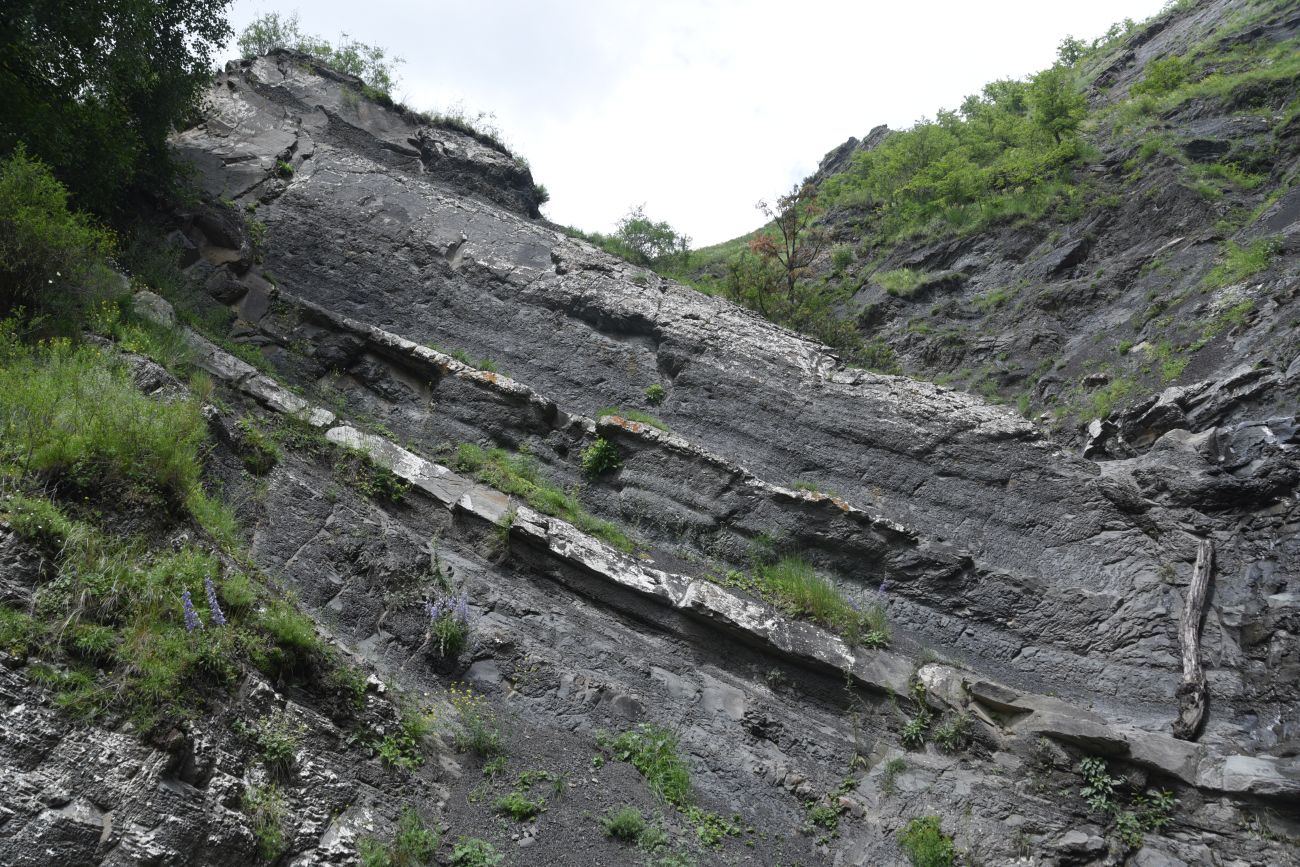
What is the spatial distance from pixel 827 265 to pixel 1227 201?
11.1 metres

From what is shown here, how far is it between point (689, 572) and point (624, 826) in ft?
13.4

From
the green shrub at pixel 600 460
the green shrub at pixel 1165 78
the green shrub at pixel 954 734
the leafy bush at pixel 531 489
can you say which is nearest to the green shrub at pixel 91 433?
the leafy bush at pixel 531 489

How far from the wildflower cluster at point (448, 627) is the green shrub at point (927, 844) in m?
4.75

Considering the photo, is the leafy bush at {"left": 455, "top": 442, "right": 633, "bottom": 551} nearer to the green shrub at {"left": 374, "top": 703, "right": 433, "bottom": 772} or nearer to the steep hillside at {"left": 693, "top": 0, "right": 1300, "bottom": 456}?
the green shrub at {"left": 374, "top": 703, "right": 433, "bottom": 772}

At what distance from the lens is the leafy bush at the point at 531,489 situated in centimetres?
1037

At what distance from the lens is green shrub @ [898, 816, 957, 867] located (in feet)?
24.0

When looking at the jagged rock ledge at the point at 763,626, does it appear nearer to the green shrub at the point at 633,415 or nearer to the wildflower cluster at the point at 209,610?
the green shrub at the point at 633,415

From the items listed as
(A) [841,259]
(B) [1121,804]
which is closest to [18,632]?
(B) [1121,804]

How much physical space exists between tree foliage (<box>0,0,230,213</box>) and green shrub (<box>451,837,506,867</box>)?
9816 mm

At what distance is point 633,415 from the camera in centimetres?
1271

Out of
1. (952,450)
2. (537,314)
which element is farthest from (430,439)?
(952,450)

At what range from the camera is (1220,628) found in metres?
9.11

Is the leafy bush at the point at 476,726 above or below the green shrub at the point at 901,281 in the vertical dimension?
below

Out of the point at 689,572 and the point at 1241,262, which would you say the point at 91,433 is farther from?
the point at 1241,262
